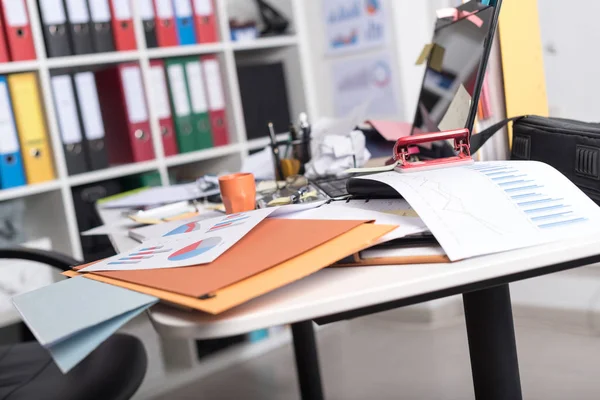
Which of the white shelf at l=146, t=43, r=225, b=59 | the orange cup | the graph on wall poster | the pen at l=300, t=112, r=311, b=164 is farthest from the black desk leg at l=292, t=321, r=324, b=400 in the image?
the white shelf at l=146, t=43, r=225, b=59

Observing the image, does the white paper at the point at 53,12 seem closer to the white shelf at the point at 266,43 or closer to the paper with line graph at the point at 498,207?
the white shelf at the point at 266,43

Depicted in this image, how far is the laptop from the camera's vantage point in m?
1.10

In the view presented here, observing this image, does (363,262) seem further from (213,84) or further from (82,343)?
(213,84)

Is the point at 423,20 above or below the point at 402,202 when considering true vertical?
above

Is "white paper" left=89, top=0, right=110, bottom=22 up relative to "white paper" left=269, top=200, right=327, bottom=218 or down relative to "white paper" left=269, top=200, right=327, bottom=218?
up

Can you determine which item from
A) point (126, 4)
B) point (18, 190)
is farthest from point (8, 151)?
point (126, 4)

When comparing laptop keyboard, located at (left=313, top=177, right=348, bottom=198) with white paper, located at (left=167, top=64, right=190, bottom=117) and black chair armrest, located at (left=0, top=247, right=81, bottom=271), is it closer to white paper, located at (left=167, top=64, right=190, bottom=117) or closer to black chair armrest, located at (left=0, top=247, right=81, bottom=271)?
black chair armrest, located at (left=0, top=247, right=81, bottom=271)

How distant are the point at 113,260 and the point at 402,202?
402 mm

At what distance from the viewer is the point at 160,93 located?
7.77ft

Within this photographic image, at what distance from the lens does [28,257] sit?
4.61 ft

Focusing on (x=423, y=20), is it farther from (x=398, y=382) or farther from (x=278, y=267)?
(x=278, y=267)

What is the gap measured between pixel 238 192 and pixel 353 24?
1.53 m

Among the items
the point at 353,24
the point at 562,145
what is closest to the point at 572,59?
the point at 353,24

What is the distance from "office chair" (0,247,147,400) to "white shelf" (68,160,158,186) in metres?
0.85
